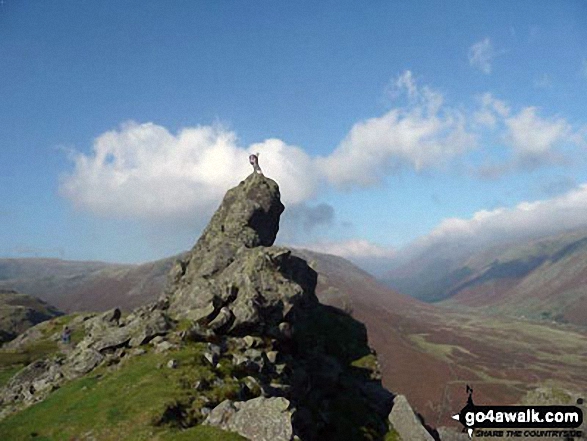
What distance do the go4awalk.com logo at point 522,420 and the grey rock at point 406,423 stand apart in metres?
3.55

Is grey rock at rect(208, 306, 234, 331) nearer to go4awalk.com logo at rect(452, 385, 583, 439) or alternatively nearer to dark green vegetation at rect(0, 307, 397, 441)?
dark green vegetation at rect(0, 307, 397, 441)

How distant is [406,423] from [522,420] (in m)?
11.9

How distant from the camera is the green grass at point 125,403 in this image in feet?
88.5

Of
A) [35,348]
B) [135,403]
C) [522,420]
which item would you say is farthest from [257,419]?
[35,348]

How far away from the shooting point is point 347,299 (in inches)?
3578

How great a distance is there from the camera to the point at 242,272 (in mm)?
52031

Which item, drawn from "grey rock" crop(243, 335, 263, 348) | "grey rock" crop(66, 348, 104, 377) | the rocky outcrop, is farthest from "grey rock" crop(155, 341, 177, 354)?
"grey rock" crop(243, 335, 263, 348)

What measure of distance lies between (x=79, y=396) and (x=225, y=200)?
1827 inches

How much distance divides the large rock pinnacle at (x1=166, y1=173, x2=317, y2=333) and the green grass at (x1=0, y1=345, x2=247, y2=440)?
858cm

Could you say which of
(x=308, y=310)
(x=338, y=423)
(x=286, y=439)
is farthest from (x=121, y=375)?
(x=308, y=310)

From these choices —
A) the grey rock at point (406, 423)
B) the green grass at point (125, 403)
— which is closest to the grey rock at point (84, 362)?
the green grass at point (125, 403)

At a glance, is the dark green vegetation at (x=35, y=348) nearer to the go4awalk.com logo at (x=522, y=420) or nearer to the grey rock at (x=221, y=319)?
the grey rock at (x=221, y=319)

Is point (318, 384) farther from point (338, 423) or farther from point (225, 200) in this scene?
point (225, 200)

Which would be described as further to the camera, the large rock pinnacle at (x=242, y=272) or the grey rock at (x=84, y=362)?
the large rock pinnacle at (x=242, y=272)
